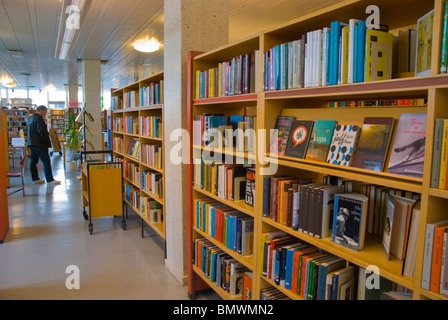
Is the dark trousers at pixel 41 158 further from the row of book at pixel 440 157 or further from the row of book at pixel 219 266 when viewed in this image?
the row of book at pixel 440 157

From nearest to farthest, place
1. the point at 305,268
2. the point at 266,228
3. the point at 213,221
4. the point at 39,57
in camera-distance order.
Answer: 1. the point at 305,268
2. the point at 266,228
3. the point at 213,221
4. the point at 39,57

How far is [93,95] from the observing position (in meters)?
9.20

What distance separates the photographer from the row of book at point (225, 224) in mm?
2373

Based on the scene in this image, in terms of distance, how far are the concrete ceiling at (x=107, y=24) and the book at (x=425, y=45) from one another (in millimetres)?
3638

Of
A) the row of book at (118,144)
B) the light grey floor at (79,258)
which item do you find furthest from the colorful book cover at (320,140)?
the row of book at (118,144)

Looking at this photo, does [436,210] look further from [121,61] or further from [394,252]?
[121,61]

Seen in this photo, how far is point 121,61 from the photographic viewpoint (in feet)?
30.0

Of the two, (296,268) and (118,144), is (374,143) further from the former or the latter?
(118,144)

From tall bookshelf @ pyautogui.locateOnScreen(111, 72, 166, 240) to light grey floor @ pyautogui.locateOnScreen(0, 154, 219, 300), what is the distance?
399mm

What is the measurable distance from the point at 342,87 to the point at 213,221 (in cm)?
164

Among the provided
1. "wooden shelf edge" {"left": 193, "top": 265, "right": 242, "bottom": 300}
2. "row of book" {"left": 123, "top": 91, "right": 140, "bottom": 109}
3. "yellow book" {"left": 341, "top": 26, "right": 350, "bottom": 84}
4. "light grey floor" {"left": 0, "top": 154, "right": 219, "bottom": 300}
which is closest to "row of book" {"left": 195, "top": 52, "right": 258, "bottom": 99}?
"yellow book" {"left": 341, "top": 26, "right": 350, "bottom": 84}

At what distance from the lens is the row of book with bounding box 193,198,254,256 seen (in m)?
2.37

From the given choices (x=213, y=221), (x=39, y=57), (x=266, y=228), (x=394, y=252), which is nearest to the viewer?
(x=394, y=252)

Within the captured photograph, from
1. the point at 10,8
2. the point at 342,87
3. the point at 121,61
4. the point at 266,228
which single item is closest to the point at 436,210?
the point at 342,87
